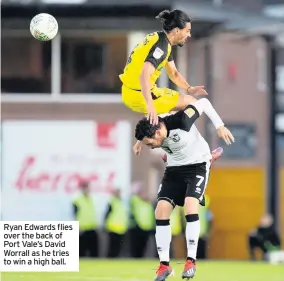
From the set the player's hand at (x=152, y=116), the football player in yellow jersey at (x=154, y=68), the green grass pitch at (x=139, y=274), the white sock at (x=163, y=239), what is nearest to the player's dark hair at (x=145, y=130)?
the player's hand at (x=152, y=116)

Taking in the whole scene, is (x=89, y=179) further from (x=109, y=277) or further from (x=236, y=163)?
(x=109, y=277)

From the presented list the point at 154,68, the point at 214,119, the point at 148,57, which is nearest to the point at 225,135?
the point at 214,119

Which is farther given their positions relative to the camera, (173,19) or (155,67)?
(173,19)

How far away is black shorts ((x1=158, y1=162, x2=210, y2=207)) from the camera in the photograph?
12.2m

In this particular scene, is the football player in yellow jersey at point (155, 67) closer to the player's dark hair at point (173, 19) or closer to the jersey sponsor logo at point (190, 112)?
the player's dark hair at point (173, 19)

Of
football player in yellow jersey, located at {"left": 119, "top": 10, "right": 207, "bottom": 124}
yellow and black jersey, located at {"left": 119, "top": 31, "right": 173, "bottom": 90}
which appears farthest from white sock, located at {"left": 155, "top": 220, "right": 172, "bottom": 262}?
yellow and black jersey, located at {"left": 119, "top": 31, "right": 173, "bottom": 90}

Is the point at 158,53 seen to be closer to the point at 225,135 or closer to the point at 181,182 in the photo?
the point at 225,135

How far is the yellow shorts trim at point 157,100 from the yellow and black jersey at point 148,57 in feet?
0.23

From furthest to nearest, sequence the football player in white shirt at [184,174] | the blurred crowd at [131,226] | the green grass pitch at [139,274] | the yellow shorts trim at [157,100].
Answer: the blurred crowd at [131,226] → the green grass pitch at [139,274] → the yellow shorts trim at [157,100] → the football player in white shirt at [184,174]

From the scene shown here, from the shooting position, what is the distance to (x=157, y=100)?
1251 cm

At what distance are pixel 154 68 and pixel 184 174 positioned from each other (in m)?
1.12

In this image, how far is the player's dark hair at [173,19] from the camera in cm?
1219

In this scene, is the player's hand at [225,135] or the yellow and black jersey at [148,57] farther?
the yellow and black jersey at [148,57]

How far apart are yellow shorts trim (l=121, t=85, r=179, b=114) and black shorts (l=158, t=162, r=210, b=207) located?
2.13 ft
